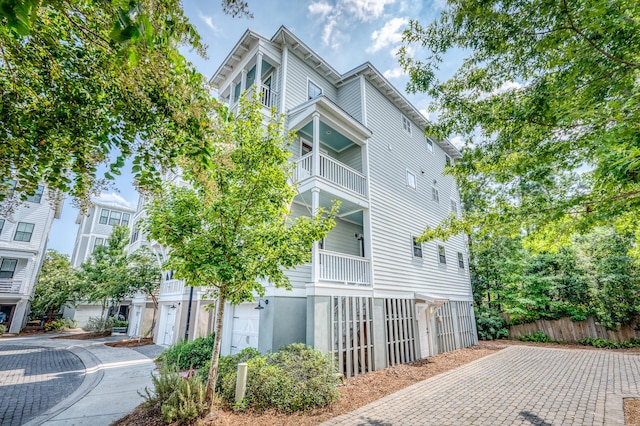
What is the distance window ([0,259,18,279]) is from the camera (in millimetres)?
21938

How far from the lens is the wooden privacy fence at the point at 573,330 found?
14.0 meters

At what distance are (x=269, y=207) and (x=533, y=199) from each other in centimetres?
586

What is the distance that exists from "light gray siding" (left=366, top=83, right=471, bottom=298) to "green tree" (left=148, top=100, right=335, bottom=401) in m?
5.43

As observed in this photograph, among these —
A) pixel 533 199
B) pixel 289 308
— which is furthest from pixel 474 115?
pixel 289 308

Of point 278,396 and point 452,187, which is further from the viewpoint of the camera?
point 452,187

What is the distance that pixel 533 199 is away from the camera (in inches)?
251

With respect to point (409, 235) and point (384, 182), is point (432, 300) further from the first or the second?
point (384, 182)

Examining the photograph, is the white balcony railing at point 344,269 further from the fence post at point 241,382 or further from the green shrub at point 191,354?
the green shrub at point 191,354

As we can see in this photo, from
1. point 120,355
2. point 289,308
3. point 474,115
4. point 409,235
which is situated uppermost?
point 474,115

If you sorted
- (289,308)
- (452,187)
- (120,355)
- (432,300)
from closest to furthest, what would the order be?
(289,308), (432,300), (120,355), (452,187)

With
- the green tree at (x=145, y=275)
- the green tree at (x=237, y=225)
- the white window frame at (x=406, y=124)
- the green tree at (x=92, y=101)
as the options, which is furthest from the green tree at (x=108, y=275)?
the white window frame at (x=406, y=124)

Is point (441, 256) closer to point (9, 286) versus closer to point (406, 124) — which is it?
point (406, 124)

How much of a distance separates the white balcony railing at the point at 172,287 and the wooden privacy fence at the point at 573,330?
19561mm

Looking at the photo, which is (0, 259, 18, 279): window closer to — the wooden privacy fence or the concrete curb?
the concrete curb
